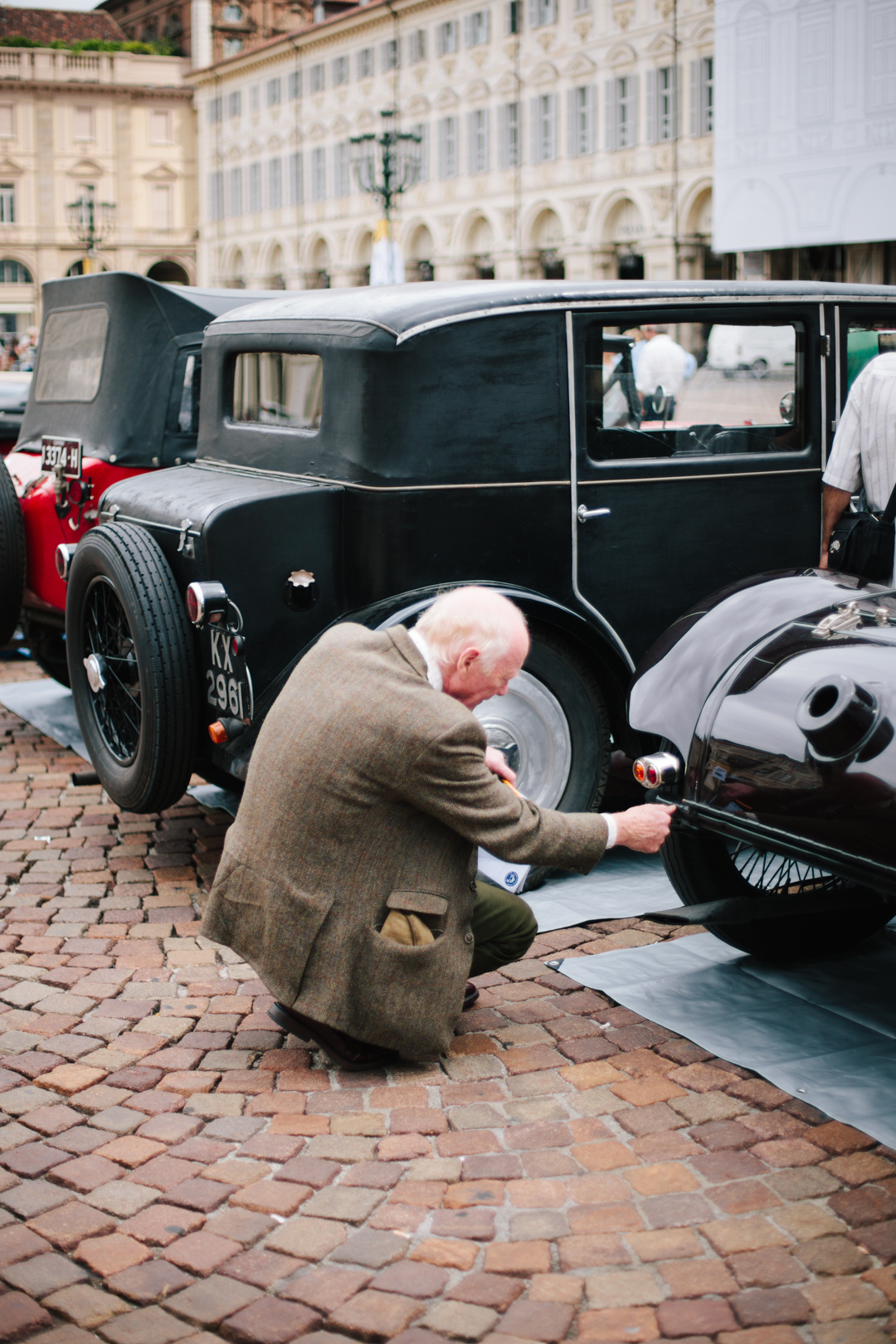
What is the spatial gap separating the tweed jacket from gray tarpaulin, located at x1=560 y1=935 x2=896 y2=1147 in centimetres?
72

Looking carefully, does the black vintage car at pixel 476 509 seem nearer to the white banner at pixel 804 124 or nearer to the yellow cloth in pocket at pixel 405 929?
the yellow cloth in pocket at pixel 405 929

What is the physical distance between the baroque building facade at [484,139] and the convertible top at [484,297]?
3457 cm

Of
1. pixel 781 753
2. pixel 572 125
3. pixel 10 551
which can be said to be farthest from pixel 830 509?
pixel 572 125

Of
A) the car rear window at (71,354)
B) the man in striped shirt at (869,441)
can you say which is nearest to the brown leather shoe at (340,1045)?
the man in striped shirt at (869,441)

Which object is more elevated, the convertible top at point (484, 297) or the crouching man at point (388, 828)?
the convertible top at point (484, 297)

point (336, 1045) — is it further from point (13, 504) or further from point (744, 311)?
point (13, 504)

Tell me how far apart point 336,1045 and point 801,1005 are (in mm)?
A: 1286

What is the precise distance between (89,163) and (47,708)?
2954 inches

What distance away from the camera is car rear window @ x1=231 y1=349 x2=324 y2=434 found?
17.0ft

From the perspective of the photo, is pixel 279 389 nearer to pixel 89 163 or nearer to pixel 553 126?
pixel 553 126

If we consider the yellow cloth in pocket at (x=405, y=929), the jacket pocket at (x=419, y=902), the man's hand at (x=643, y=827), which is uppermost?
the man's hand at (x=643, y=827)

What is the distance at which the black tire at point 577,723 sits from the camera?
4965 mm

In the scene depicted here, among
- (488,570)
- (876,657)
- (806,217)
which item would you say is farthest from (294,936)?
(806,217)

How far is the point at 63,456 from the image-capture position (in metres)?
6.89
